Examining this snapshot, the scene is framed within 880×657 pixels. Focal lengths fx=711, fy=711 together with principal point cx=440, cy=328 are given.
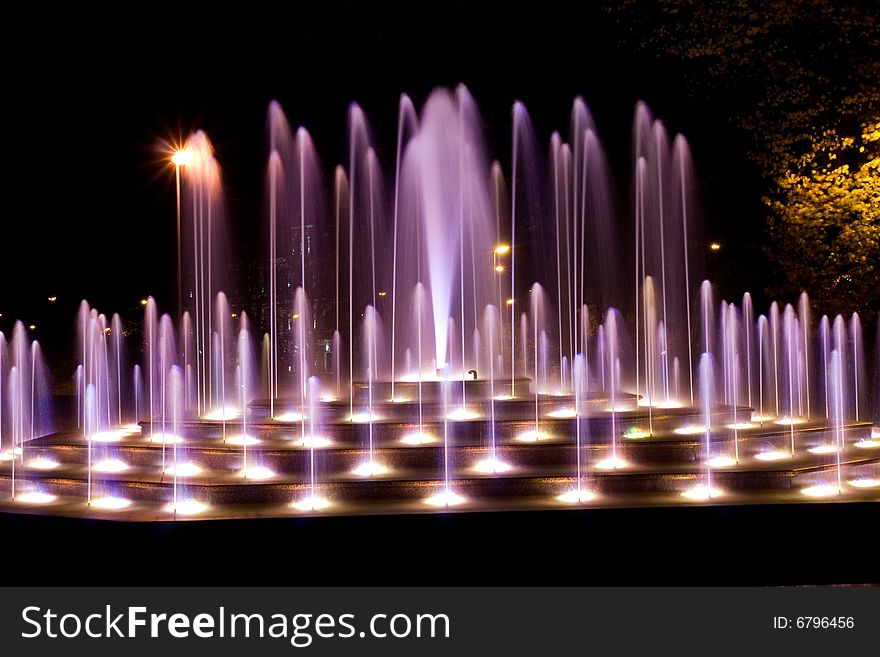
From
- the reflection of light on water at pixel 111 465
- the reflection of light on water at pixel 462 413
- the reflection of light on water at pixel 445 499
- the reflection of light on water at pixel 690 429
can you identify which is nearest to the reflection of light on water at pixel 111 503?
the reflection of light on water at pixel 111 465

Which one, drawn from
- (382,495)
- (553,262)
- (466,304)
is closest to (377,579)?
(382,495)

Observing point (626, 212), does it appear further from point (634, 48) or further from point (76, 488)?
point (76, 488)

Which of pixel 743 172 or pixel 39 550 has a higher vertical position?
pixel 743 172

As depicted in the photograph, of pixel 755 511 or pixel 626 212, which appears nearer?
pixel 755 511

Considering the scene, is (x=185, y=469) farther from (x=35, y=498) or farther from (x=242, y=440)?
(x=35, y=498)

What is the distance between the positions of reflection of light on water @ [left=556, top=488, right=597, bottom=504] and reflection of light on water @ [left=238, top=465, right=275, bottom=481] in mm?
3687

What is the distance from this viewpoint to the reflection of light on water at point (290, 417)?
10.9 m

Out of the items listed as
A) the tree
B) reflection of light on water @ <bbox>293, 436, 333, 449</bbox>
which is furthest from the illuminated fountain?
the tree

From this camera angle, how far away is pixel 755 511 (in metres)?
7.64

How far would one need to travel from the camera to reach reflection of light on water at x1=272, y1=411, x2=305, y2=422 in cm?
1091

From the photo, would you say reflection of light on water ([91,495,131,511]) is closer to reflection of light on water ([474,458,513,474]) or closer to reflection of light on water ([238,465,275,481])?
reflection of light on water ([238,465,275,481])

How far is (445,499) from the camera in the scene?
27.3ft

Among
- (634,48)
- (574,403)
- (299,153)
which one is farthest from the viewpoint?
(299,153)

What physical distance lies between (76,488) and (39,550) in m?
1.51
